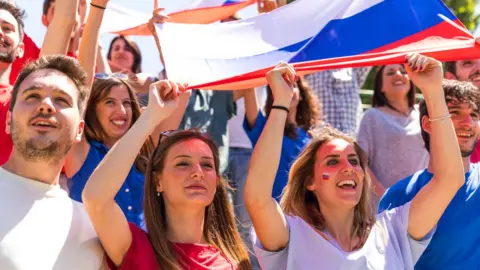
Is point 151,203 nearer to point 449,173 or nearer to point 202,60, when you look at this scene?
point 202,60

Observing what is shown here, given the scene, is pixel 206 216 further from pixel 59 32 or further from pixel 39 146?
pixel 59 32

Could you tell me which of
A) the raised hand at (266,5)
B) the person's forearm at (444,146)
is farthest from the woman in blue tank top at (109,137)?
the person's forearm at (444,146)

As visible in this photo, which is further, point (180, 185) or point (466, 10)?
point (466, 10)

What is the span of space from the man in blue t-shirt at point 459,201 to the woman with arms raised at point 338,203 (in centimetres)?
19

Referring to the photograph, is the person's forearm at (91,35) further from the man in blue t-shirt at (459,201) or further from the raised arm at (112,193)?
the man in blue t-shirt at (459,201)

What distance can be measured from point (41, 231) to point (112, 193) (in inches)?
13.3

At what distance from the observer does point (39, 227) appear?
11.1 ft

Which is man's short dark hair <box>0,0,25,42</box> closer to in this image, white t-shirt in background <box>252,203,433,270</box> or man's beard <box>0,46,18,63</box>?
man's beard <box>0,46,18,63</box>

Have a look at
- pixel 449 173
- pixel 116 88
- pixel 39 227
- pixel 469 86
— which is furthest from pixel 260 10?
pixel 39 227

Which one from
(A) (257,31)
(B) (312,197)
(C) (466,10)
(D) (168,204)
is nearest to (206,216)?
(D) (168,204)

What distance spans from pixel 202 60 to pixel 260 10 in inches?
58.2

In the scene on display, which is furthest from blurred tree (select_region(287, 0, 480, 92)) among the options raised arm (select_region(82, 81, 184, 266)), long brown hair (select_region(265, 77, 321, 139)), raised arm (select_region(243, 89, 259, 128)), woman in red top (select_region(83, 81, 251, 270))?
raised arm (select_region(82, 81, 184, 266))

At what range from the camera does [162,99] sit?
3.94 m

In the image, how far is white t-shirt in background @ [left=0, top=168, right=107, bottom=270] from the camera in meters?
3.30
